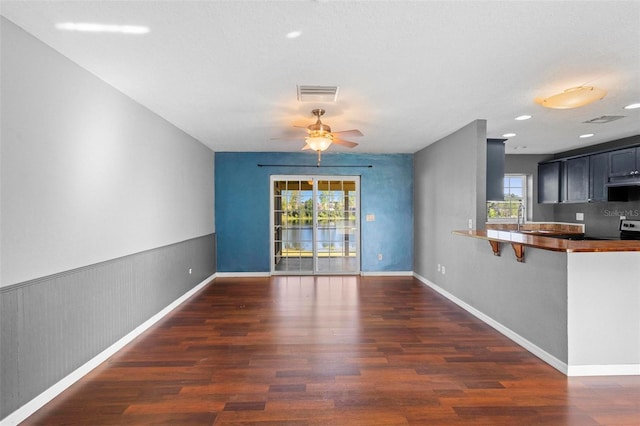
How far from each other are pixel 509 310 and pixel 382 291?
2.14 m

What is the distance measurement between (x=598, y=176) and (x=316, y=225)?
5.04m

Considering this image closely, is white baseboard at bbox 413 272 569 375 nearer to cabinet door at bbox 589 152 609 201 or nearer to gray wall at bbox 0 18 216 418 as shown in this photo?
cabinet door at bbox 589 152 609 201

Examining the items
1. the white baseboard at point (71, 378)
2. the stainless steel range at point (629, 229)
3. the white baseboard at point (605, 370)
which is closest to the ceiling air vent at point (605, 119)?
the stainless steel range at point (629, 229)

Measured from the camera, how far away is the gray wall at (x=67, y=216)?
2.03m

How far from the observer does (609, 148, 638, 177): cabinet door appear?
4.91m

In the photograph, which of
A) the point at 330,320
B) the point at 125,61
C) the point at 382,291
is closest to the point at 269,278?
the point at 382,291

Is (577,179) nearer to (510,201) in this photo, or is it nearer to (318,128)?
(510,201)

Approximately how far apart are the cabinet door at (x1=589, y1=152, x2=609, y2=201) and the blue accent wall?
3.03 m

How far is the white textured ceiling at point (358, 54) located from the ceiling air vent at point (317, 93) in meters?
0.09

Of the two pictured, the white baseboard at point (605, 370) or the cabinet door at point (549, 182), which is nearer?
the white baseboard at point (605, 370)

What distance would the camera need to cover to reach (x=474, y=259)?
13.7ft

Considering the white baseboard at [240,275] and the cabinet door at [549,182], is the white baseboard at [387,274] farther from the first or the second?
the cabinet door at [549,182]

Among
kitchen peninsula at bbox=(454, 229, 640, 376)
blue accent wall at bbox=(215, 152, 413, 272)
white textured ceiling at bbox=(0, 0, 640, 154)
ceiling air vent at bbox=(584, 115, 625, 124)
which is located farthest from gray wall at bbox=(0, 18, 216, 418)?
ceiling air vent at bbox=(584, 115, 625, 124)

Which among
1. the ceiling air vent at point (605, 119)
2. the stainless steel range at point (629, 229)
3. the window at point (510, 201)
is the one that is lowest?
the stainless steel range at point (629, 229)
